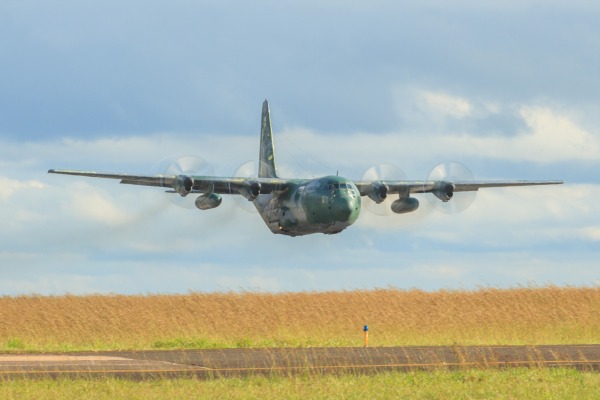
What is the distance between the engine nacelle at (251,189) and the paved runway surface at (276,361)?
18.7m

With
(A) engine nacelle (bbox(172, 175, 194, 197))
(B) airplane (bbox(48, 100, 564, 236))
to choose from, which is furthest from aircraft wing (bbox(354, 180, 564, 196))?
(A) engine nacelle (bbox(172, 175, 194, 197))

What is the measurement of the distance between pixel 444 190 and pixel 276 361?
28.2 meters

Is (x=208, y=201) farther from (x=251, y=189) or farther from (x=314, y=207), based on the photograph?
(x=314, y=207)

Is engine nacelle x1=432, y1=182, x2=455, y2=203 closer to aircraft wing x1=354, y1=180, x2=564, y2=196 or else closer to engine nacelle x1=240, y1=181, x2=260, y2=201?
aircraft wing x1=354, y1=180, x2=564, y2=196

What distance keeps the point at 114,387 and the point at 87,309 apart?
2939cm

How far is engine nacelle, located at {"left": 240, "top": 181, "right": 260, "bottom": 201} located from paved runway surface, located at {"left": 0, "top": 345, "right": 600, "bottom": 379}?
1869 cm

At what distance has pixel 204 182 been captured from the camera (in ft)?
172

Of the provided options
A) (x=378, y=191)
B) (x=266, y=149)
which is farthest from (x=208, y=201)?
(x=266, y=149)

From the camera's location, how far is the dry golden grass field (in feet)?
149

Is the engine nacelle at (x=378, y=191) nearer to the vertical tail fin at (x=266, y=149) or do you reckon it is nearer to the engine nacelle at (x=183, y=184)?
the engine nacelle at (x=183, y=184)

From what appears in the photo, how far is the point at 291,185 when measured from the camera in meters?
53.7

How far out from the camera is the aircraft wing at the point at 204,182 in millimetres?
50000

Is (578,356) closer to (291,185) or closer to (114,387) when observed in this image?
(114,387)

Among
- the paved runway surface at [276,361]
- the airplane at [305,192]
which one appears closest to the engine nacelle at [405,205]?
the airplane at [305,192]
